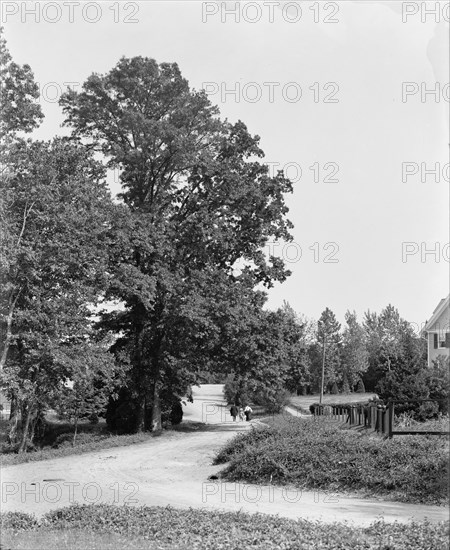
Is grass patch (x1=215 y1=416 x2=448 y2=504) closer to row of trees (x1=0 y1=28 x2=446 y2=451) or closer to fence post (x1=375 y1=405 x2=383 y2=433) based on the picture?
fence post (x1=375 y1=405 x2=383 y2=433)

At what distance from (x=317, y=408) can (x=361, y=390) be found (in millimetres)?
39475

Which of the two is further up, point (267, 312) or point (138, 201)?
point (138, 201)

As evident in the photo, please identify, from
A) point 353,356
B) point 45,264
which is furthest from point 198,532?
point 353,356

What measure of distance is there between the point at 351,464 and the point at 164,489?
178 inches

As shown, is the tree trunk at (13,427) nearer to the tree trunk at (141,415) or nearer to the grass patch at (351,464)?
the tree trunk at (141,415)

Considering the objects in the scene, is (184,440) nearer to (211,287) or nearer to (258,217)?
(211,287)

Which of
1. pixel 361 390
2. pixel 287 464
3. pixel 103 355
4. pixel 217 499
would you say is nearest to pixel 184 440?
pixel 103 355

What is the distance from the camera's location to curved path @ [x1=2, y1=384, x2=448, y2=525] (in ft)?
52.5

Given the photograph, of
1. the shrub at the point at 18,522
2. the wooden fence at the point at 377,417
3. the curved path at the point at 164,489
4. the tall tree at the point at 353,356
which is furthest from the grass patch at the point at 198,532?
the tall tree at the point at 353,356

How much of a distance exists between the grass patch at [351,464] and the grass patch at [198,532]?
4.94m

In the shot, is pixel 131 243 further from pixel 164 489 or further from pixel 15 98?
pixel 164 489

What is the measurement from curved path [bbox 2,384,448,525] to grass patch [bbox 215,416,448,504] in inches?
24.8

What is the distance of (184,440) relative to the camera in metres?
34.2

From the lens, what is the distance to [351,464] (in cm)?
1973
